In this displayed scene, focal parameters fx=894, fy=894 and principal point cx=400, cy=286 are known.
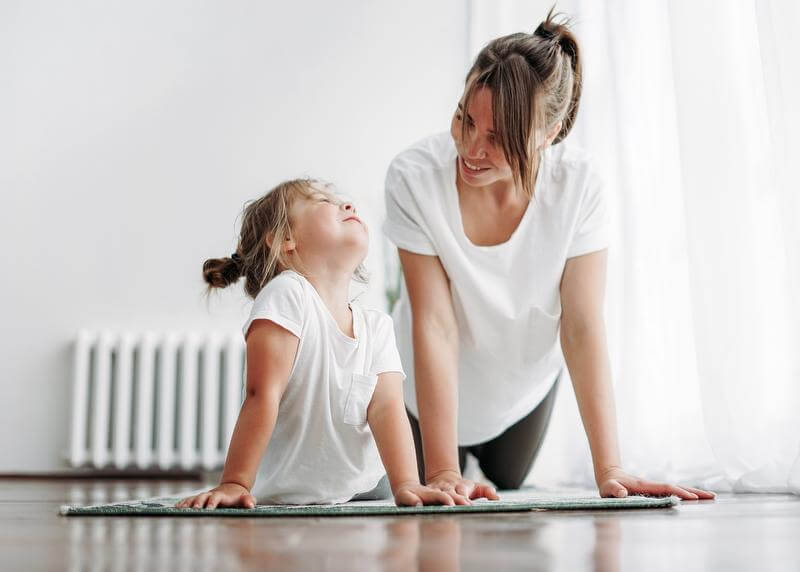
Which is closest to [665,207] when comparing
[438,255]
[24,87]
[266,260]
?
[438,255]

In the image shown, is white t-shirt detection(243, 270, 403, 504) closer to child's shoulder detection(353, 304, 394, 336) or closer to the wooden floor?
child's shoulder detection(353, 304, 394, 336)

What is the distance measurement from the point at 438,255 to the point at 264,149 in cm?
245

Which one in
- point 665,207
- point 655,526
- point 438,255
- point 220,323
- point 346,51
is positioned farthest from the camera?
point 346,51

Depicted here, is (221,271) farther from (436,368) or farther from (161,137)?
(161,137)

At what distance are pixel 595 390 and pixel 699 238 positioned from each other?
641 mm

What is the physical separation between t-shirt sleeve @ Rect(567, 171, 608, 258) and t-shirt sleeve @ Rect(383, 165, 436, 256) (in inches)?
10.3

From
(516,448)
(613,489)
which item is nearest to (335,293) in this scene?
(613,489)

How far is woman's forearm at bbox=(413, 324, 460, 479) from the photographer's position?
1.40 metres

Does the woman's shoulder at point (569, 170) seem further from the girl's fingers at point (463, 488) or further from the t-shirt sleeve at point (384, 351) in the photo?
the girl's fingers at point (463, 488)

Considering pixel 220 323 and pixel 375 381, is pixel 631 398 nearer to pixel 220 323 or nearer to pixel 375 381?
pixel 375 381

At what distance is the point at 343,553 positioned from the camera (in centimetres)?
66

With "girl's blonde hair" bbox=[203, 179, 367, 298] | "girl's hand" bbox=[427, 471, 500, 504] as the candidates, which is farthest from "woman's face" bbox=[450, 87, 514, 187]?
"girl's hand" bbox=[427, 471, 500, 504]

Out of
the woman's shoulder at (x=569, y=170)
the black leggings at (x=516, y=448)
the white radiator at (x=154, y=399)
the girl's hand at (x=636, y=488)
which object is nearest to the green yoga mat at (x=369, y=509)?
the girl's hand at (x=636, y=488)

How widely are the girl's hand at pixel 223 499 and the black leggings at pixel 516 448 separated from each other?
977 mm
